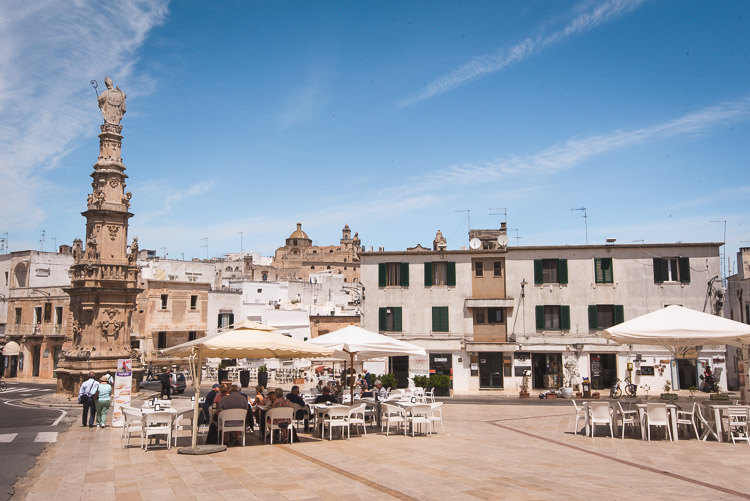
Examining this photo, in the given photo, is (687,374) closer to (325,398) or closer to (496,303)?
(496,303)

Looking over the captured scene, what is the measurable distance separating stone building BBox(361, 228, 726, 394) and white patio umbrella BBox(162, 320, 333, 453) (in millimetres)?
19417

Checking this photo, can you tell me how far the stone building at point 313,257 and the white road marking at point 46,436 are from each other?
9915cm

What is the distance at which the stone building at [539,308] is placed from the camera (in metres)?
34.2

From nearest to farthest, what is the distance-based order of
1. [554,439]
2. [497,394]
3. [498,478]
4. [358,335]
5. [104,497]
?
[104,497]
[498,478]
[554,439]
[358,335]
[497,394]

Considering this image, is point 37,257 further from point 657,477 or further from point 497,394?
point 657,477

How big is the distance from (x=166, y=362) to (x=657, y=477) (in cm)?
4564

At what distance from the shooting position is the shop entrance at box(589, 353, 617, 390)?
3441cm

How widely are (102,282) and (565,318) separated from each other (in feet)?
77.4

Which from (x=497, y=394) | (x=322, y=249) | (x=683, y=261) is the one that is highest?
(x=322, y=249)

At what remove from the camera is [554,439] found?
49.9 ft

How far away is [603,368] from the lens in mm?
34500

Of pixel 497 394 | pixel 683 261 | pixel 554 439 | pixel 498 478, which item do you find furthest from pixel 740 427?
pixel 683 261

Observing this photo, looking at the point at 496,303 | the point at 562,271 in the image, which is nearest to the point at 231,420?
the point at 496,303

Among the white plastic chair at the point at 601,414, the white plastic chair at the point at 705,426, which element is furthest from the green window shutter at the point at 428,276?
the white plastic chair at the point at 705,426
